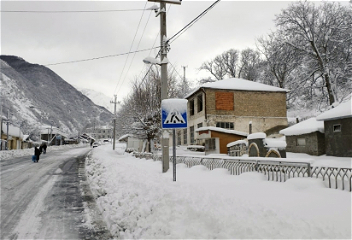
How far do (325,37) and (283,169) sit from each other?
28.9 m

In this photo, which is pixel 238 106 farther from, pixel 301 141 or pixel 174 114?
pixel 174 114

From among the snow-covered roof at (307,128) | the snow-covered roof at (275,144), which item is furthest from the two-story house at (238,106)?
the snow-covered roof at (275,144)

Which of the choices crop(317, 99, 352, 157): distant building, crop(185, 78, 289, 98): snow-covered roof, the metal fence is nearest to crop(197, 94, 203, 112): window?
crop(185, 78, 289, 98): snow-covered roof

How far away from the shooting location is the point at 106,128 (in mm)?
182250

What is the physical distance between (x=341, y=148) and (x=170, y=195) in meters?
13.3

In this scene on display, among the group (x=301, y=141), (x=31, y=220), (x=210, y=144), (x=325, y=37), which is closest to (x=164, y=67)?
(x=31, y=220)

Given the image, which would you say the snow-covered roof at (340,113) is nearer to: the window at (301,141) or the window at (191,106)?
the window at (301,141)

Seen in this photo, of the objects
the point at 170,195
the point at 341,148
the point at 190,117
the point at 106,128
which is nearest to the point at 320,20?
the point at 190,117

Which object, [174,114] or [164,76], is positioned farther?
[164,76]

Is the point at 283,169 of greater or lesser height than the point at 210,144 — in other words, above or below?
below

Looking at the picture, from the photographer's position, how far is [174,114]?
838cm

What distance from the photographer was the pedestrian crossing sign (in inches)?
328

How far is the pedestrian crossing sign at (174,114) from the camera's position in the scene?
8.34 m

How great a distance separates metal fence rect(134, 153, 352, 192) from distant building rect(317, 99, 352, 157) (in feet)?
21.8
